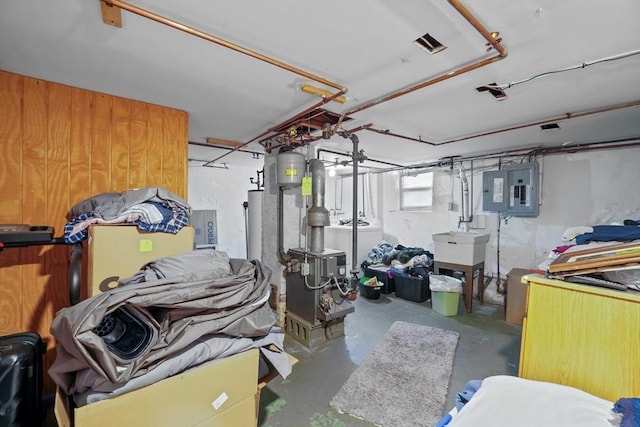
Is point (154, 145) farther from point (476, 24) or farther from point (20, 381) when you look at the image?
point (476, 24)

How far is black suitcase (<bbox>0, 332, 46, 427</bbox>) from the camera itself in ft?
4.32

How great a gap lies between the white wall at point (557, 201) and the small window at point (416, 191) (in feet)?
0.71

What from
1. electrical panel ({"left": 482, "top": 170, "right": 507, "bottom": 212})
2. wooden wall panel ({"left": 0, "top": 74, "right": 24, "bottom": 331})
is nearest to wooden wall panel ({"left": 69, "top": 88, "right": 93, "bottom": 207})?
wooden wall panel ({"left": 0, "top": 74, "right": 24, "bottom": 331})

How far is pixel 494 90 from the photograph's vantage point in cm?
202

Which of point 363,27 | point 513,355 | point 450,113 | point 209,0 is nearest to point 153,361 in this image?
point 209,0

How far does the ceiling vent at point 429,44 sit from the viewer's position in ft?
4.66

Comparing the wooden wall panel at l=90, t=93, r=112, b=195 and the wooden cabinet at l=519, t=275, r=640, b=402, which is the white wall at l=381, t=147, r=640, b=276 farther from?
the wooden wall panel at l=90, t=93, r=112, b=195

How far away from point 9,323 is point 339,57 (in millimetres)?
2741

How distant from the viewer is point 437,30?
136 cm

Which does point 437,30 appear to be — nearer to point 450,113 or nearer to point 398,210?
point 450,113

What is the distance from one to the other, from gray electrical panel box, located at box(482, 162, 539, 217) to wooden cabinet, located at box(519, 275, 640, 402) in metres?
3.07

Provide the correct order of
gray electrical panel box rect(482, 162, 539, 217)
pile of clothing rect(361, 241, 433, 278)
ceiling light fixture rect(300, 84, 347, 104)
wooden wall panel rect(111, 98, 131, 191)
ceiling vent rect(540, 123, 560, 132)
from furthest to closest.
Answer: pile of clothing rect(361, 241, 433, 278) → gray electrical panel box rect(482, 162, 539, 217) → ceiling vent rect(540, 123, 560, 132) → wooden wall panel rect(111, 98, 131, 191) → ceiling light fixture rect(300, 84, 347, 104)

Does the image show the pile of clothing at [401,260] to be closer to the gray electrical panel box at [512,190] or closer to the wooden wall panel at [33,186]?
the gray electrical panel box at [512,190]

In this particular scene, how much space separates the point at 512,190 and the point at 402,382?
10.1 feet
